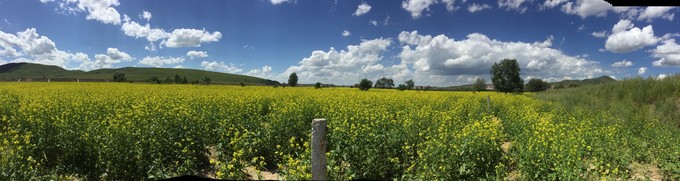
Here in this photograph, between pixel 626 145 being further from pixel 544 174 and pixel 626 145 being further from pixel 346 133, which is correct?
pixel 346 133

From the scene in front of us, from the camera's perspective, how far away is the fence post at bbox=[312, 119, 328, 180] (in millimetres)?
3691

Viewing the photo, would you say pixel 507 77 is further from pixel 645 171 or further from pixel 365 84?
pixel 645 171

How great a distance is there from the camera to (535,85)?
9606cm

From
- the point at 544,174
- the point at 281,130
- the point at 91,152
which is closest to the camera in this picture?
the point at 544,174

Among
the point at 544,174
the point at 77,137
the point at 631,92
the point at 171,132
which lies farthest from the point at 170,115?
the point at 631,92

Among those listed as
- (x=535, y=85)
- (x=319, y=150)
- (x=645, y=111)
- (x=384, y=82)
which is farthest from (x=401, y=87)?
(x=319, y=150)

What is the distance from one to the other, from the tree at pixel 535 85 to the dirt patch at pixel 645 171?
307ft

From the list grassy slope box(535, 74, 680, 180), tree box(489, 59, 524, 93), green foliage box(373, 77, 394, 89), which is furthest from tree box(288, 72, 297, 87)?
grassy slope box(535, 74, 680, 180)

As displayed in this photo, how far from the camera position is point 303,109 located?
13.3 metres

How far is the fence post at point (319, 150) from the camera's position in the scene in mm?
3691

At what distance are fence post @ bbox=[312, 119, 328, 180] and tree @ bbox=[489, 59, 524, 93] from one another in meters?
88.5

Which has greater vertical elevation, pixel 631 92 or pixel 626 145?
pixel 631 92

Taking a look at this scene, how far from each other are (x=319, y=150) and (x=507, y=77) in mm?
90998

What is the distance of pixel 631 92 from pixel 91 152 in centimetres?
2212
